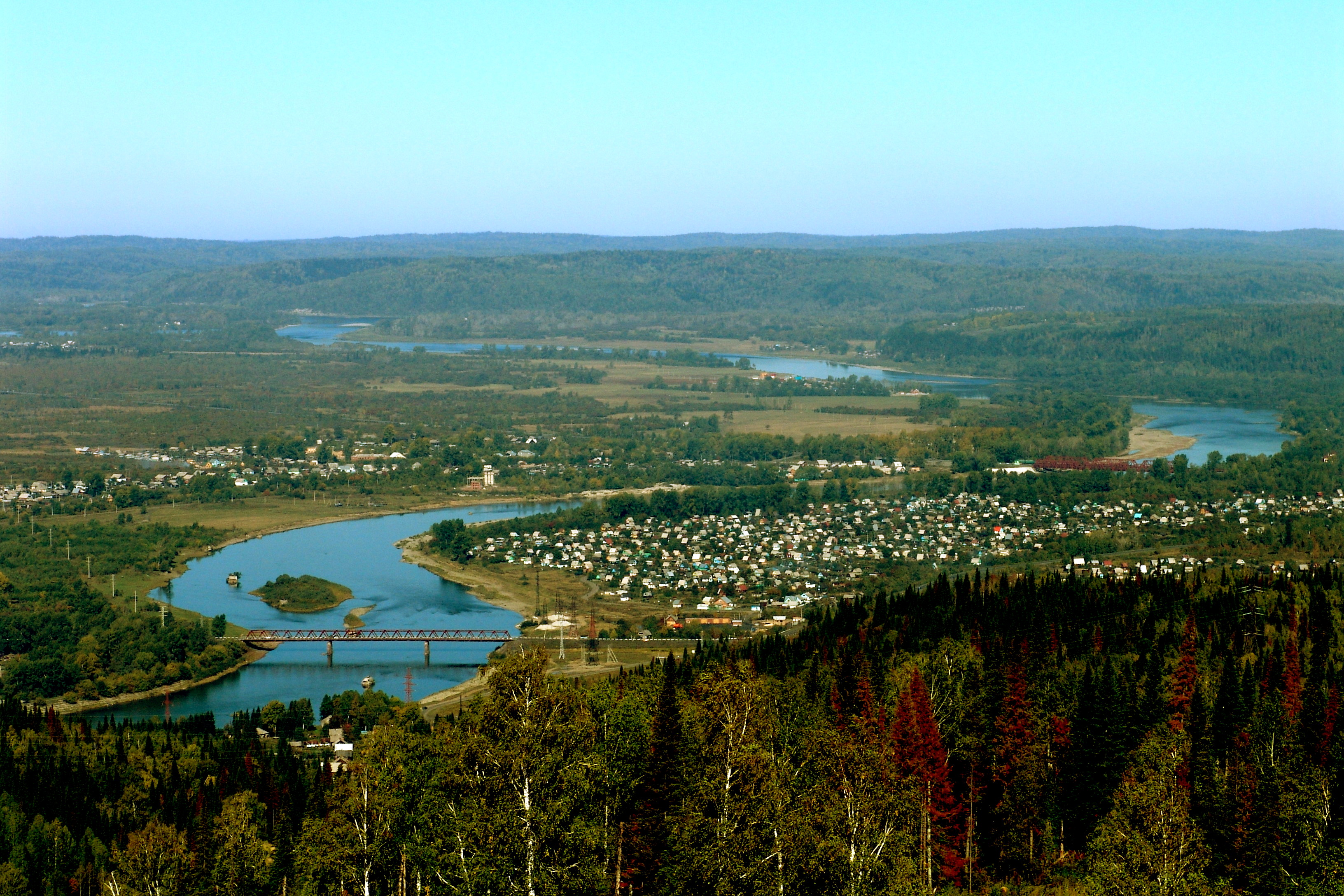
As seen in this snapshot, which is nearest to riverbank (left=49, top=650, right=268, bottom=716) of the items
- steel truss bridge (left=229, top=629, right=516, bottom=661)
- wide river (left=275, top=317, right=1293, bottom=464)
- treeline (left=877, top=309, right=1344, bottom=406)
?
steel truss bridge (left=229, top=629, right=516, bottom=661)

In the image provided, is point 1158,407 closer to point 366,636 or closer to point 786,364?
point 786,364

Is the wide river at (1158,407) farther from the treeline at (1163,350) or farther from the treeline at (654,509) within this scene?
the treeline at (654,509)

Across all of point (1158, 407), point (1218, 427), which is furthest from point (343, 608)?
point (1158, 407)

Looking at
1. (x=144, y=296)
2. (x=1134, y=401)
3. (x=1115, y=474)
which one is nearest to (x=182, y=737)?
(x=1115, y=474)

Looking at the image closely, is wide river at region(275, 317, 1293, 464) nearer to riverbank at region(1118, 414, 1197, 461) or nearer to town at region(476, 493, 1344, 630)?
riverbank at region(1118, 414, 1197, 461)

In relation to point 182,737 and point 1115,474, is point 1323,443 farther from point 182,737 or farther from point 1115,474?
point 182,737

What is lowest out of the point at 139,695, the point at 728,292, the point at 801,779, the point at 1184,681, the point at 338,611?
the point at 139,695
